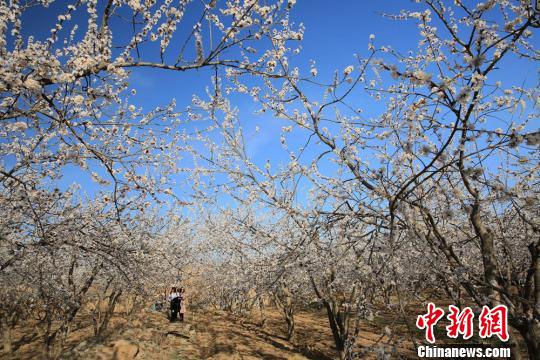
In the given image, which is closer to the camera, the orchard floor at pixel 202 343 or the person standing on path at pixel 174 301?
the orchard floor at pixel 202 343

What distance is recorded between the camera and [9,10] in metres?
3.09

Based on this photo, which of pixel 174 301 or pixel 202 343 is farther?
pixel 174 301

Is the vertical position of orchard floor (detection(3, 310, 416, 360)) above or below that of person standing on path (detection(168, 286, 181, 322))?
below

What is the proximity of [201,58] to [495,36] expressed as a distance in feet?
9.38

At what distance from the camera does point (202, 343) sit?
13500mm

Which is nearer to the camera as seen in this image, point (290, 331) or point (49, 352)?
point (49, 352)

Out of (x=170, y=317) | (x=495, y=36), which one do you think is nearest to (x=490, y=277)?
(x=495, y=36)

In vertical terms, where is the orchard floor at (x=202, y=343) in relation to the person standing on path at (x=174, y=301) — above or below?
below

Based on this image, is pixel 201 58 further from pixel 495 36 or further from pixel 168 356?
pixel 168 356

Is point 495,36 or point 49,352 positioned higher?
point 495,36

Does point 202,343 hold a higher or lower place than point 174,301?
lower

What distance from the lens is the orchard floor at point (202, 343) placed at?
8672 millimetres

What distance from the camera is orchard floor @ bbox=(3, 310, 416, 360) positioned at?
8.67m

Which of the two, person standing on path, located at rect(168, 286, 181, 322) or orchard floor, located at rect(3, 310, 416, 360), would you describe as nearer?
orchard floor, located at rect(3, 310, 416, 360)
